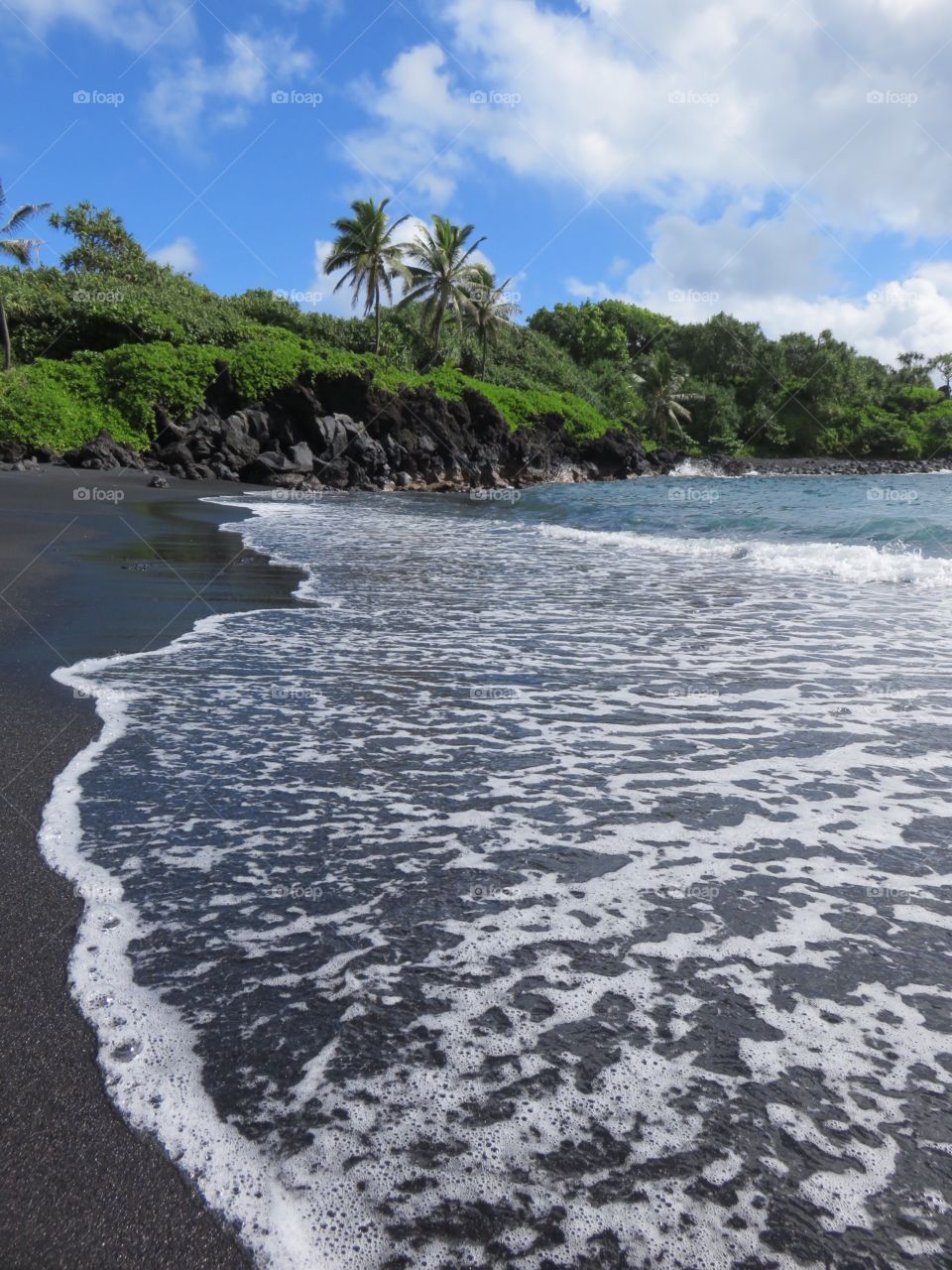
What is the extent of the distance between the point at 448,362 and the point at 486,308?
3614 millimetres

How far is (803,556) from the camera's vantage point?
40.9ft

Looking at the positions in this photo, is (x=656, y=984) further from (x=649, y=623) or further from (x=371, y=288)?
(x=371, y=288)

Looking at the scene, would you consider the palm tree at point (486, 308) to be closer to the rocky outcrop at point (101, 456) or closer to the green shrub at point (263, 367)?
the green shrub at point (263, 367)

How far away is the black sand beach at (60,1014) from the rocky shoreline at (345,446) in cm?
1565

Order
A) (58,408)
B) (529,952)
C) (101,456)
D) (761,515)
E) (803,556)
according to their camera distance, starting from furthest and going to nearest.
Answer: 1. (58,408)
2. (101,456)
3. (761,515)
4. (803,556)
5. (529,952)

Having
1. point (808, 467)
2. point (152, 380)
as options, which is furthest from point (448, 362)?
point (808, 467)

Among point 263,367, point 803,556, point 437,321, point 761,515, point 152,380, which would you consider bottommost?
point 803,556

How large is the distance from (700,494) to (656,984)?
2875cm

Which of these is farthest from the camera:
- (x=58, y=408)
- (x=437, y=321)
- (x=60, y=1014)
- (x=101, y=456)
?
(x=437, y=321)

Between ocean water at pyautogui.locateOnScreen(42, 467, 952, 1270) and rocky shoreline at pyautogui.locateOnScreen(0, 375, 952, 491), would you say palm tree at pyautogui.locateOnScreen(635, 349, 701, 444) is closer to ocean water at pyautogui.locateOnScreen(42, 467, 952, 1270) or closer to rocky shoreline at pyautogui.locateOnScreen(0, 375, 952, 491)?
rocky shoreline at pyautogui.locateOnScreen(0, 375, 952, 491)

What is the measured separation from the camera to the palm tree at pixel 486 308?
139ft

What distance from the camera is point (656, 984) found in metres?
2.17

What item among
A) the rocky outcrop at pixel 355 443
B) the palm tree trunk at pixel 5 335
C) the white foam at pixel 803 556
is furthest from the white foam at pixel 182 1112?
the palm tree trunk at pixel 5 335

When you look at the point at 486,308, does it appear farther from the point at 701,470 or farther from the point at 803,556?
the point at 803,556
